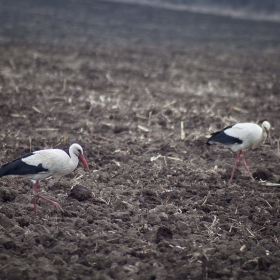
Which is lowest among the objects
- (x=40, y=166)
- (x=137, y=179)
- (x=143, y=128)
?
(x=137, y=179)

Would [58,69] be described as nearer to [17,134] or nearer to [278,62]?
[17,134]

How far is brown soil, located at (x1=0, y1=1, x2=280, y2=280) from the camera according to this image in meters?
5.80

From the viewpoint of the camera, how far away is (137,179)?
8.20 metres

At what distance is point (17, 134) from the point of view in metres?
9.77

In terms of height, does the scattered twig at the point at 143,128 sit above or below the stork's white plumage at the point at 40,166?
below

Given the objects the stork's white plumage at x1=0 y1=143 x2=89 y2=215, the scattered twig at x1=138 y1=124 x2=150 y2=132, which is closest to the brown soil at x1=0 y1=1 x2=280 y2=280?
the scattered twig at x1=138 y1=124 x2=150 y2=132

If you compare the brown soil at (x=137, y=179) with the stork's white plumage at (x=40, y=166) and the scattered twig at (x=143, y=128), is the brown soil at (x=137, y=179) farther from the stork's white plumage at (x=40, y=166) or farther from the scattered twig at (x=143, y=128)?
the stork's white plumage at (x=40, y=166)

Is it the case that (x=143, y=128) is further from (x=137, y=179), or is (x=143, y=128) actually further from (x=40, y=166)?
(x=40, y=166)

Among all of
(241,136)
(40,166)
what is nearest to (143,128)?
(241,136)

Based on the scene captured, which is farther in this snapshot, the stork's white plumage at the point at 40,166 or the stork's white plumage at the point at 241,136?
the stork's white plumage at the point at 241,136

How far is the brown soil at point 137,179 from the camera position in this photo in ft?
19.0

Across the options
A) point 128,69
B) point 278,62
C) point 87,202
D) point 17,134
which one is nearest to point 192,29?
point 278,62

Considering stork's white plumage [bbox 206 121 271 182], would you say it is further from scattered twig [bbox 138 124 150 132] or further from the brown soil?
scattered twig [bbox 138 124 150 132]

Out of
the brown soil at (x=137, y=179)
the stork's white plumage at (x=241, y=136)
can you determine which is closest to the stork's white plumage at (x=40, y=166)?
the brown soil at (x=137, y=179)
